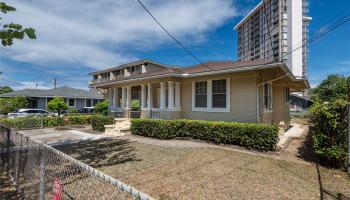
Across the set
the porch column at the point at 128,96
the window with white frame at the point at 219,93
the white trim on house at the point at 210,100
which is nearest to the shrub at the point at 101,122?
the porch column at the point at 128,96

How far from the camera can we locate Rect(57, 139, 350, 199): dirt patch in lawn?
437cm

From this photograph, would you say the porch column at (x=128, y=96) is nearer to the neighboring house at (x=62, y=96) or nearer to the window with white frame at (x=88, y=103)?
the neighboring house at (x=62, y=96)

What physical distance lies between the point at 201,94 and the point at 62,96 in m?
31.4

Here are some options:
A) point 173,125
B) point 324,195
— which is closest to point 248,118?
point 173,125

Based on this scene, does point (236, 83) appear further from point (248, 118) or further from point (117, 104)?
point (117, 104)

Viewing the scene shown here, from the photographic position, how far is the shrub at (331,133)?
6.02 metres

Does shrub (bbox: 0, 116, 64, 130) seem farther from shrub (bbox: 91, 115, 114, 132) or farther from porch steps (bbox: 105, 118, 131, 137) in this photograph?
porch steps (bbox: 105, 118, 131, 137)

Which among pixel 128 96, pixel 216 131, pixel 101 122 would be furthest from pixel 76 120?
pixel 216 131

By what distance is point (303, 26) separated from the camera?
70312mm

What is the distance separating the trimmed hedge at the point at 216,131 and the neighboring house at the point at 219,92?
1.53 metres

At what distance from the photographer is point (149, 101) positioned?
13.9 metres

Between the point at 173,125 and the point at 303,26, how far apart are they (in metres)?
77.6

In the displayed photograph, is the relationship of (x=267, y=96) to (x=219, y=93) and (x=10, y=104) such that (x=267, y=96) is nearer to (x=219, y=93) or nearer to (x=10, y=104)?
(x=219, y=93)

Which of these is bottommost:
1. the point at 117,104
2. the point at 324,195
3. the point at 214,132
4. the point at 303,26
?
the point at 324,195
